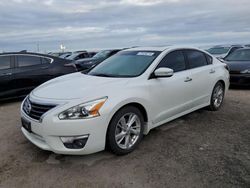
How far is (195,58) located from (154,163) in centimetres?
257

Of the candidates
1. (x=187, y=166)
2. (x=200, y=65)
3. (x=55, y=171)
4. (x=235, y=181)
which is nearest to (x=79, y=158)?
(x=55, y=171)

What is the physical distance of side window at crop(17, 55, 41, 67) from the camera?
22.8 feet

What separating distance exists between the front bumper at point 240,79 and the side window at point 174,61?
414 cm

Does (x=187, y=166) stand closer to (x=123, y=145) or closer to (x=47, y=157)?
(x=123, y=145)

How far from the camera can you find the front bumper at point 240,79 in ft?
25.7

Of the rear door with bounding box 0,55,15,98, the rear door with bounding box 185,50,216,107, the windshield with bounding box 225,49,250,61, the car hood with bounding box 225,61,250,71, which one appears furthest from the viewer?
the windshield with bounding box 225,49,250,61

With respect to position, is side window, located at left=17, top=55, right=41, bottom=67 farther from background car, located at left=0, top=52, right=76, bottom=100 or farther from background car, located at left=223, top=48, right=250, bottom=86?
background car, located at left=223, top=48, right=250, bottom=86

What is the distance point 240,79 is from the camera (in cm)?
795

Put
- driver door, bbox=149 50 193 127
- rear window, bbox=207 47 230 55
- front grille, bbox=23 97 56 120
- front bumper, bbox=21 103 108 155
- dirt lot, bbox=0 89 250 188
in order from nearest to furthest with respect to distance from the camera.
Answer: dirt lot, bbox=0 89 250 188 → front bumper, bbox=21 103 108 155 → front grille, bbox=23 97 56 120 → driver door, bbox=149 50 193 127 → rear window, bbox=207 47 230 55

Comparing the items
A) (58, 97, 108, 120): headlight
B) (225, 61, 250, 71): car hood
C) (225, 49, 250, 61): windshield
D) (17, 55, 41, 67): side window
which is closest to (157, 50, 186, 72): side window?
(58, 97, 108, 120): headlight

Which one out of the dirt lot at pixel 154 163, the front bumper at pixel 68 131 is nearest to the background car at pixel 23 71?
the dirt lot at pixel 154 163

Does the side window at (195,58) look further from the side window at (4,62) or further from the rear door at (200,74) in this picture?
the side window at (4,62)

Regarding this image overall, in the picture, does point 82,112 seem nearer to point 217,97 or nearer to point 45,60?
point 217,97

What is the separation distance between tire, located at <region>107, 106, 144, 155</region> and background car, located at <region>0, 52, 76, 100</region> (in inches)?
170
